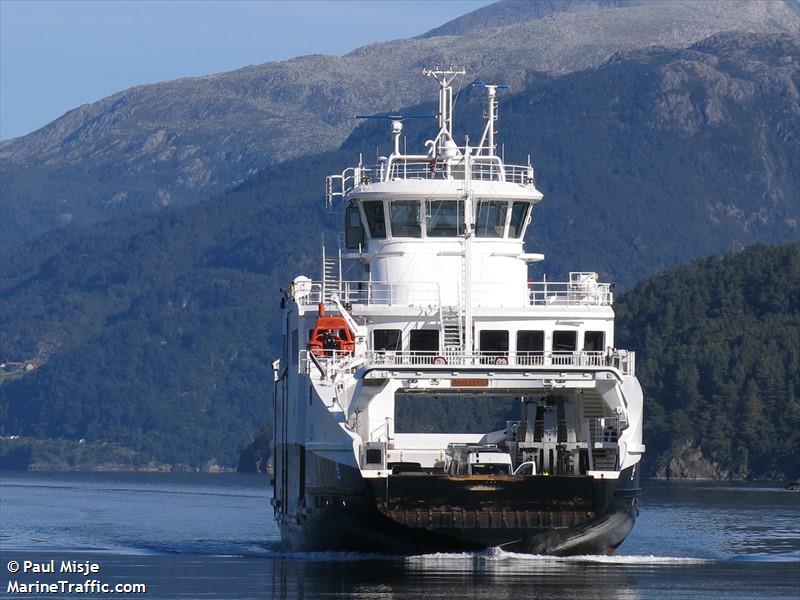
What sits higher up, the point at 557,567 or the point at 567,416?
the point at 567,416

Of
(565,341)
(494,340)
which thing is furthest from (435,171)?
(565,341)

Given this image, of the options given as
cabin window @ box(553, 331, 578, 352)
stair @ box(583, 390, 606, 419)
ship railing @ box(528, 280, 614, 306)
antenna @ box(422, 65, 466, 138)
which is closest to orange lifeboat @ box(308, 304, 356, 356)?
ship railing @ box(528, 280, 614, 306)

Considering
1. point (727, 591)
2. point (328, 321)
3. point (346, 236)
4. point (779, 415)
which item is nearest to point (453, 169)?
point (346, 236)

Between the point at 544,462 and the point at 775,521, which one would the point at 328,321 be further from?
the point at 775,521

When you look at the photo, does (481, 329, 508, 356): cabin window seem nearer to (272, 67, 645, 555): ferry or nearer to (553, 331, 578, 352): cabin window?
(272, 67, 645, 555): ferry

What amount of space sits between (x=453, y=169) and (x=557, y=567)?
14.1 meters

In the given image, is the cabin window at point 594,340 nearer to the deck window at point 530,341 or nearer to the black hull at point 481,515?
the deck window at point 530,341

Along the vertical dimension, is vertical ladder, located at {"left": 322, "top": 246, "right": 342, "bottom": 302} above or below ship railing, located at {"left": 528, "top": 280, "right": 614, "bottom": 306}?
above

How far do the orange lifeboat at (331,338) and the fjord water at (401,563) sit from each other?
5217mm

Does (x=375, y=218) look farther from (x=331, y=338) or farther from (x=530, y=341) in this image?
(x=530, y=341)

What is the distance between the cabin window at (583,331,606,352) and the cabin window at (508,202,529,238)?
13.5 ft

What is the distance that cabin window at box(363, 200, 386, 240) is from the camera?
181 ft

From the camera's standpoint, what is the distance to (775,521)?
8294cm

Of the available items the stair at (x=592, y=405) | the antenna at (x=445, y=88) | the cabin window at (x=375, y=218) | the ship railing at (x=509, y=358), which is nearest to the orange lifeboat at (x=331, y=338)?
the ship railing at (x=509, y=358)
